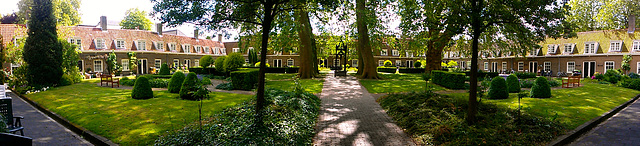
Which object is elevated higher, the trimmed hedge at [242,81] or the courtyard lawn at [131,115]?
the trimmed hedge at [242,81]

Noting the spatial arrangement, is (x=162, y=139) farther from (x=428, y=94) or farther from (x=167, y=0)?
(x=428, y=94)

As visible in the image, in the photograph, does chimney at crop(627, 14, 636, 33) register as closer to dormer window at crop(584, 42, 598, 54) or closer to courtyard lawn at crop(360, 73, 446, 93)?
dormer window at crop(584, 42, 598, 54)

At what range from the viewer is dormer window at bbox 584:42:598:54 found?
33062mm

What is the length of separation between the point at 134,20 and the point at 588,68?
63.3 meters

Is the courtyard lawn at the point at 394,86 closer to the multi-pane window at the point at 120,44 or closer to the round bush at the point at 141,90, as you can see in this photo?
the round bush at the point at 141,90

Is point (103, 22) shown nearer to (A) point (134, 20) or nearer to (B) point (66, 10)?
(B) point (66, 10)

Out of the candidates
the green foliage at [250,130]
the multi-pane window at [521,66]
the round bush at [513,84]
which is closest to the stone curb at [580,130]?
the round bush at [513,84]

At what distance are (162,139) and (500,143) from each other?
630 cm

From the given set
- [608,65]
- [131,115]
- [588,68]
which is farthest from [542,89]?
[588,68]

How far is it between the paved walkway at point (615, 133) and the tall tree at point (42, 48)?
74.4 feet

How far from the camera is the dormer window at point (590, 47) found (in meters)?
33.1

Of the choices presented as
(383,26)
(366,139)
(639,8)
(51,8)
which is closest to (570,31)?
(366,139)

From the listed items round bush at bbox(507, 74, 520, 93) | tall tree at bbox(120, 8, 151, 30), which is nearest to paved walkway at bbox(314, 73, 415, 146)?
round bush at bbox(507, 74, 520, 93)

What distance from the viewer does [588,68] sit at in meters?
33.8
